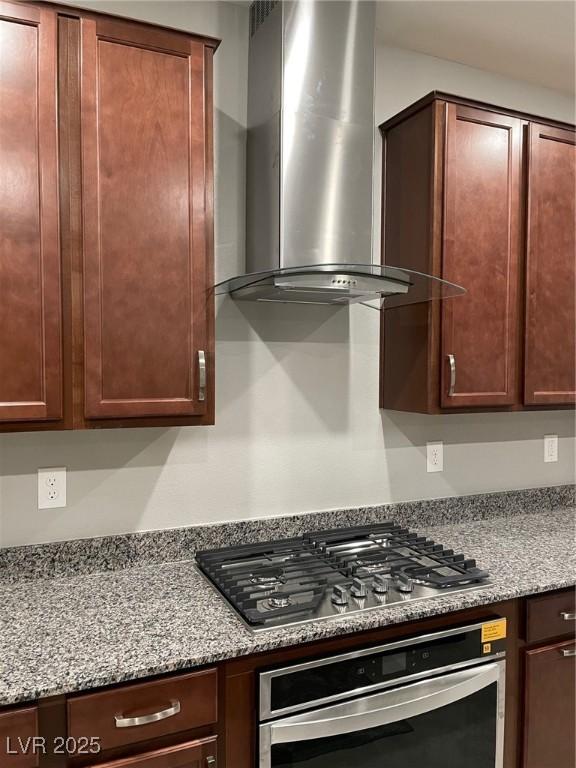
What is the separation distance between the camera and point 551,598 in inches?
71.8

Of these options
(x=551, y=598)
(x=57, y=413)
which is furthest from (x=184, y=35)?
(x=551, y=598)

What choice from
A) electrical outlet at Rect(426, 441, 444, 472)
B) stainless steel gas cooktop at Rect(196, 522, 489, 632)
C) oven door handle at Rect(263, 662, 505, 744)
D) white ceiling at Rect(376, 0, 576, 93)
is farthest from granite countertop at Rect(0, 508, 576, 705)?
white ceiling at Rect(376, 0, 576, 93)

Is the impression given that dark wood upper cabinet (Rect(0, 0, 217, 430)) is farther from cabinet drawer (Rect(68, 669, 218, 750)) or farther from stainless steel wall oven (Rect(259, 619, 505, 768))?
stainless steel wall oven (Rect(259, 619, 505, 768))

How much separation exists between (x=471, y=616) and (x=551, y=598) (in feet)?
1.00

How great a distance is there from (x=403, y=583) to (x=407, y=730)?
367 millimetres

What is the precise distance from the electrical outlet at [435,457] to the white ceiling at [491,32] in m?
1.52

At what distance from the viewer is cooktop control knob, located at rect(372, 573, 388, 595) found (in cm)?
167

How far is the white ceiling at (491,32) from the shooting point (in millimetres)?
2029

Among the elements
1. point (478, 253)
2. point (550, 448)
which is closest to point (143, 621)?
point (478, 253)

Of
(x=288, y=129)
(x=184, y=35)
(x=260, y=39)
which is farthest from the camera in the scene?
(x=260, y=39)

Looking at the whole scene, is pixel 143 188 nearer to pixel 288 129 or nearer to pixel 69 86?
pixel 69 86

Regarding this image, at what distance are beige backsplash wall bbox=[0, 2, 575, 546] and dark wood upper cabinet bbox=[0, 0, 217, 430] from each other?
35cm

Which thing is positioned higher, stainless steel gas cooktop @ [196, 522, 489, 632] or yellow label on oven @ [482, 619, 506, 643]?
stainless steel gas cooktop @ [196, 522, 489, 632]

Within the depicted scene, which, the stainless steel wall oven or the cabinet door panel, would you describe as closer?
the stainless steel wall oven
